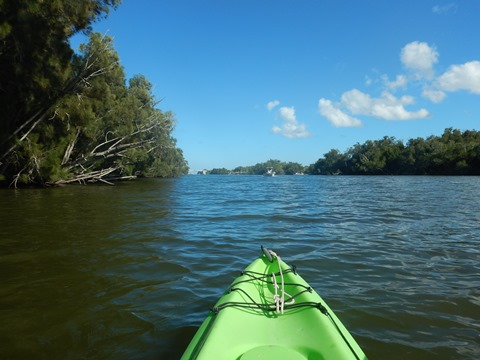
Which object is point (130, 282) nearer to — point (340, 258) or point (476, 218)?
point (340, 258)

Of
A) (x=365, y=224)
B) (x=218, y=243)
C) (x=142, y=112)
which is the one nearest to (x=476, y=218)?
(x=365, y=224)

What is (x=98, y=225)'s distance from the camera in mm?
9883

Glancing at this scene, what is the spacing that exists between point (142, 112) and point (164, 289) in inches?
1341

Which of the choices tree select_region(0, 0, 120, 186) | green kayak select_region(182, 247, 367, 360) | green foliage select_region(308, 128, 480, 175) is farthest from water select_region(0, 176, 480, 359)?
green foliage select_region(308, 128, 480, 175)

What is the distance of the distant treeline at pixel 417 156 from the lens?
2820 inches

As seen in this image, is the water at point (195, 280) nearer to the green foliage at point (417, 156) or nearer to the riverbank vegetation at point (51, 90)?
the riverbank vegetation at point (51, 90)

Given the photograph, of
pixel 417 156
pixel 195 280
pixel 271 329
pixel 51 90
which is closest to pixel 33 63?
pixel 51 90

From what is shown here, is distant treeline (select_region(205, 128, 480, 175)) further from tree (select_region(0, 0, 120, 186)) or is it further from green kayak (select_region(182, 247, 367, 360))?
green kayak (select_region(182, 247, 367, 360))

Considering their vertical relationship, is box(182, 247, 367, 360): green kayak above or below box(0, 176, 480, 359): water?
above

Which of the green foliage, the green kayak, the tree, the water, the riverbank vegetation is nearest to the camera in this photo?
the green kayak

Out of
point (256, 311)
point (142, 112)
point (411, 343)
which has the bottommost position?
point (411, 343)

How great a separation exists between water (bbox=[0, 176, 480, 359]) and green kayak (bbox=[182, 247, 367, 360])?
24.3 inches

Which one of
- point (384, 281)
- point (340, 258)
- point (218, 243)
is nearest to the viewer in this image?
point (384, 281)

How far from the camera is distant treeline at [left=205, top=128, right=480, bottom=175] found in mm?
71637
